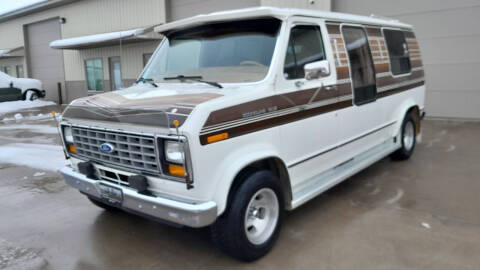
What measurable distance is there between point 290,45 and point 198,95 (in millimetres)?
1164

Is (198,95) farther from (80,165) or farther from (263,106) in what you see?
(80,165)

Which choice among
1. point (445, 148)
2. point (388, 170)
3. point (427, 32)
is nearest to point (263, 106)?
point (388, 170)

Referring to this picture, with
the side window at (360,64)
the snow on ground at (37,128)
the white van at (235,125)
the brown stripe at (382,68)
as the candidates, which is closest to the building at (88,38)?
the snow on ground at (37,128)

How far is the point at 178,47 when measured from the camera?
4.45 m

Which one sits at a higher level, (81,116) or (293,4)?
(293,4)

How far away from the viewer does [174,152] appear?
3004 millimetres

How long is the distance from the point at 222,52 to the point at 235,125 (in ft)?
3.84

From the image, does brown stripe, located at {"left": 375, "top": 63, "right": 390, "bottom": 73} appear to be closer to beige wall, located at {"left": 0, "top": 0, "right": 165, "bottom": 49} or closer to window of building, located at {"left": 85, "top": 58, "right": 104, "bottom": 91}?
beige wall, located at {"left": 0, "top": 0, "right": 165, "bottom": 49}

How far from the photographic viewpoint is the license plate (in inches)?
133

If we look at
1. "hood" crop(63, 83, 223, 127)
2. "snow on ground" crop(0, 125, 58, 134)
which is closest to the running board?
"hood" crop(63, 83, 223, 127)

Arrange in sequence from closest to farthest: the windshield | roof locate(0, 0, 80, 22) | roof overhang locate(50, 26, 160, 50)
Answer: the windshield → roof overhang locate(50, 26, 160, 50) → roof locate(0, 0, 80, 22)

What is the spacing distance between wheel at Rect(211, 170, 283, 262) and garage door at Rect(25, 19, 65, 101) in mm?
22333

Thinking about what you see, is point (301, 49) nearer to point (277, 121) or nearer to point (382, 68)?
point (277, 121)

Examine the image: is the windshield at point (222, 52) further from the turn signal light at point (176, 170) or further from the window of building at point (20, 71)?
the window of building at point (20, 71)
